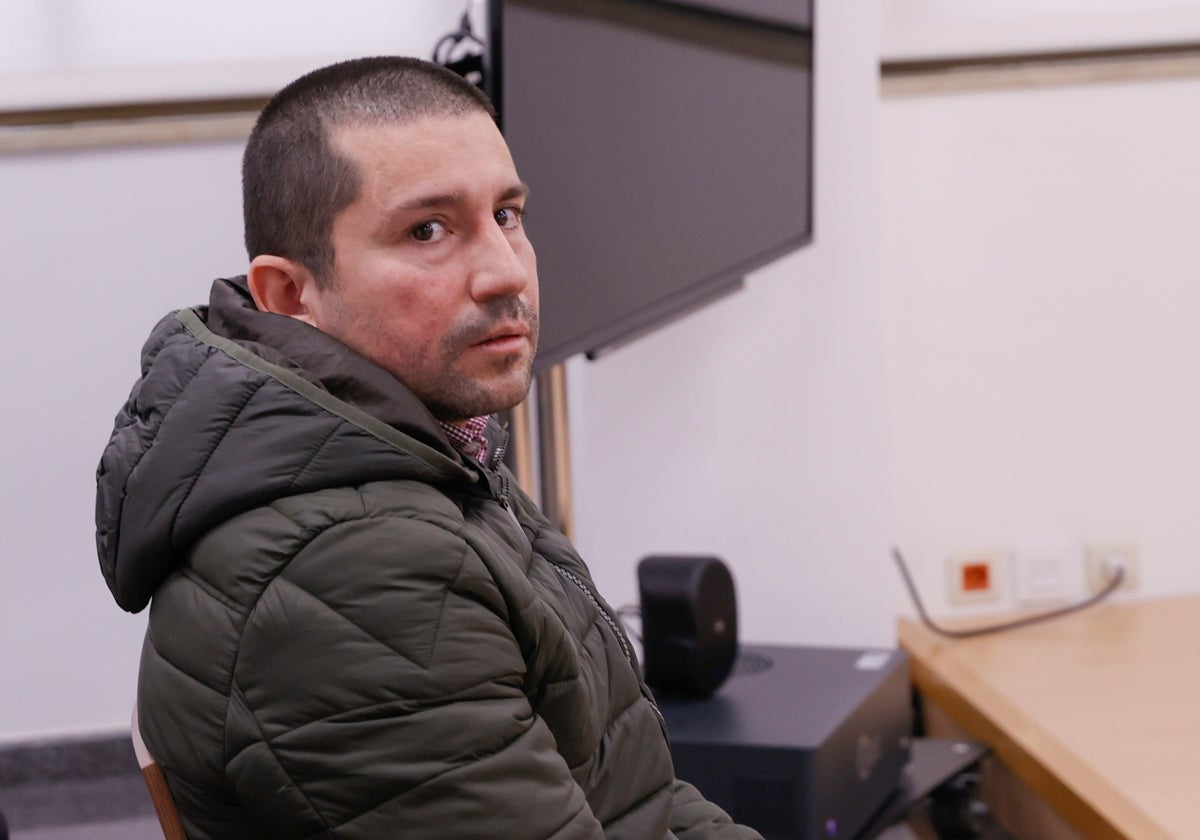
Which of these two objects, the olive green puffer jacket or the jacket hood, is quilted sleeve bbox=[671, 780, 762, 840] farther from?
the jacket hood

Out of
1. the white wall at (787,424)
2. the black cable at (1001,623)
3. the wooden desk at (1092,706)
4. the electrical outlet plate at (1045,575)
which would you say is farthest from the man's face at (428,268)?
the electrical outlet plate at (1045,575)

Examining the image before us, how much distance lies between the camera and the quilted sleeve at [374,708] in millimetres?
788

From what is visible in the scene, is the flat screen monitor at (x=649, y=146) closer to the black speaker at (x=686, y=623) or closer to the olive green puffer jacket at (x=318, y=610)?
the black speaker at (x=686, y=623)

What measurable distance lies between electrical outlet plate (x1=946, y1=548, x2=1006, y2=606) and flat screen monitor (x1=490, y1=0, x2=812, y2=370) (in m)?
0.71

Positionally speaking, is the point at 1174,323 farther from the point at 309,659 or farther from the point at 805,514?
the point at 309,659

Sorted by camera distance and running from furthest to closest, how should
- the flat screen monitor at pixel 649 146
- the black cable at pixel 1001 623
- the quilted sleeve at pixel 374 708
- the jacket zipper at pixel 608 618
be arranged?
1. the black cable at pixel 1001 623
2. the flat screen monitor at pixel 649 146
3. the jacket zipper at pixel 608 618
4. the quilted sleeve at pixel 374 708

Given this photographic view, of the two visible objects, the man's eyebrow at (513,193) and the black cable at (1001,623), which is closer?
the man's eyebrow at (513,193)

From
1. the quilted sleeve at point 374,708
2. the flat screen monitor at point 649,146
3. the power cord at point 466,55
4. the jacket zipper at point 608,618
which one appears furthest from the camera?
the power cord at point 466,55

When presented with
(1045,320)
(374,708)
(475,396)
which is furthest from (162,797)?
(1045,320)

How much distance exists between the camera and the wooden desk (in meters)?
1.52

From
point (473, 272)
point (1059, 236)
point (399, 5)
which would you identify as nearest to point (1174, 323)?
point (1059, 236)

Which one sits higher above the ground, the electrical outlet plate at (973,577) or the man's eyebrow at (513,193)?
the man's eyebrow at (513,193)

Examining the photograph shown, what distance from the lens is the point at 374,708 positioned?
79cm

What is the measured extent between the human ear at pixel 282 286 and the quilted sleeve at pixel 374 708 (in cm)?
23
